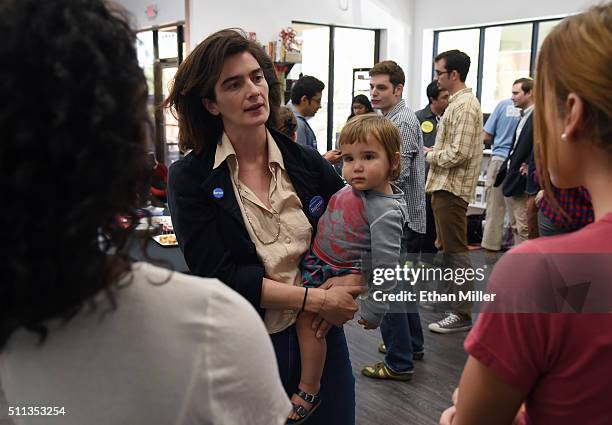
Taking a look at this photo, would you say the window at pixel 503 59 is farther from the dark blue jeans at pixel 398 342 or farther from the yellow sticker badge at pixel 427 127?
the dark blue jeans at pixel 398 342

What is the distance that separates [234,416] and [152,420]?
0.33ft

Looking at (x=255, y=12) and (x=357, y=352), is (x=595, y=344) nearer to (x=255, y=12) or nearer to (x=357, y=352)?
(x=357, y=352)

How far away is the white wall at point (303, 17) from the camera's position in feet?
24.7

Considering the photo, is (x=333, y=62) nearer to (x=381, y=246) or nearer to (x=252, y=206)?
(x=381, y=246)

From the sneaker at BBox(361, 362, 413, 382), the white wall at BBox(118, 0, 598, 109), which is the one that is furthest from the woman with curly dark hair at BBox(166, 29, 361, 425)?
the white wall at BBox(118, 0, 598, 109)

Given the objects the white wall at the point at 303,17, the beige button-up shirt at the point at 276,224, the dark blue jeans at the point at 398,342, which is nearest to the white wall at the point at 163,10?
the white wall at the point at 303,17

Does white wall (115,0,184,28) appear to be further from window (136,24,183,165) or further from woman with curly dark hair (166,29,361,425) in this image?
woman with curly dark hair (166,29,361,425)

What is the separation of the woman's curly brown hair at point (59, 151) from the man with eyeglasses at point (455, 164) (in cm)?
370

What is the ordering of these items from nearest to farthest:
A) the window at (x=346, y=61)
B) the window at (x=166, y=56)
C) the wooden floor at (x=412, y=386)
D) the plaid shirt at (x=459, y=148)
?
the wooden floor at (x=412, y=386) → the plaid shirt at (x=459, y=148) → the window at (x=166, y=56) → the window at (x=346, y=61)

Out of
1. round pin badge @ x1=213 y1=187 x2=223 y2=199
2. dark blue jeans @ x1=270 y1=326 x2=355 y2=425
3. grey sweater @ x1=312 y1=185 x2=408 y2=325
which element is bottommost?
dark blue jeans @ x1=270 y1=326 x2=355 y2=425

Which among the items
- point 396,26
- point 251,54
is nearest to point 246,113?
point 251,54

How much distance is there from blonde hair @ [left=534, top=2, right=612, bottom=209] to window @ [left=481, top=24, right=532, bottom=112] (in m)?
7.88

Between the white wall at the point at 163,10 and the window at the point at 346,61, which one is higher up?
the white wall at the point at 163,10

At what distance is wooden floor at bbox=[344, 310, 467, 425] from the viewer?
10.0 feet
